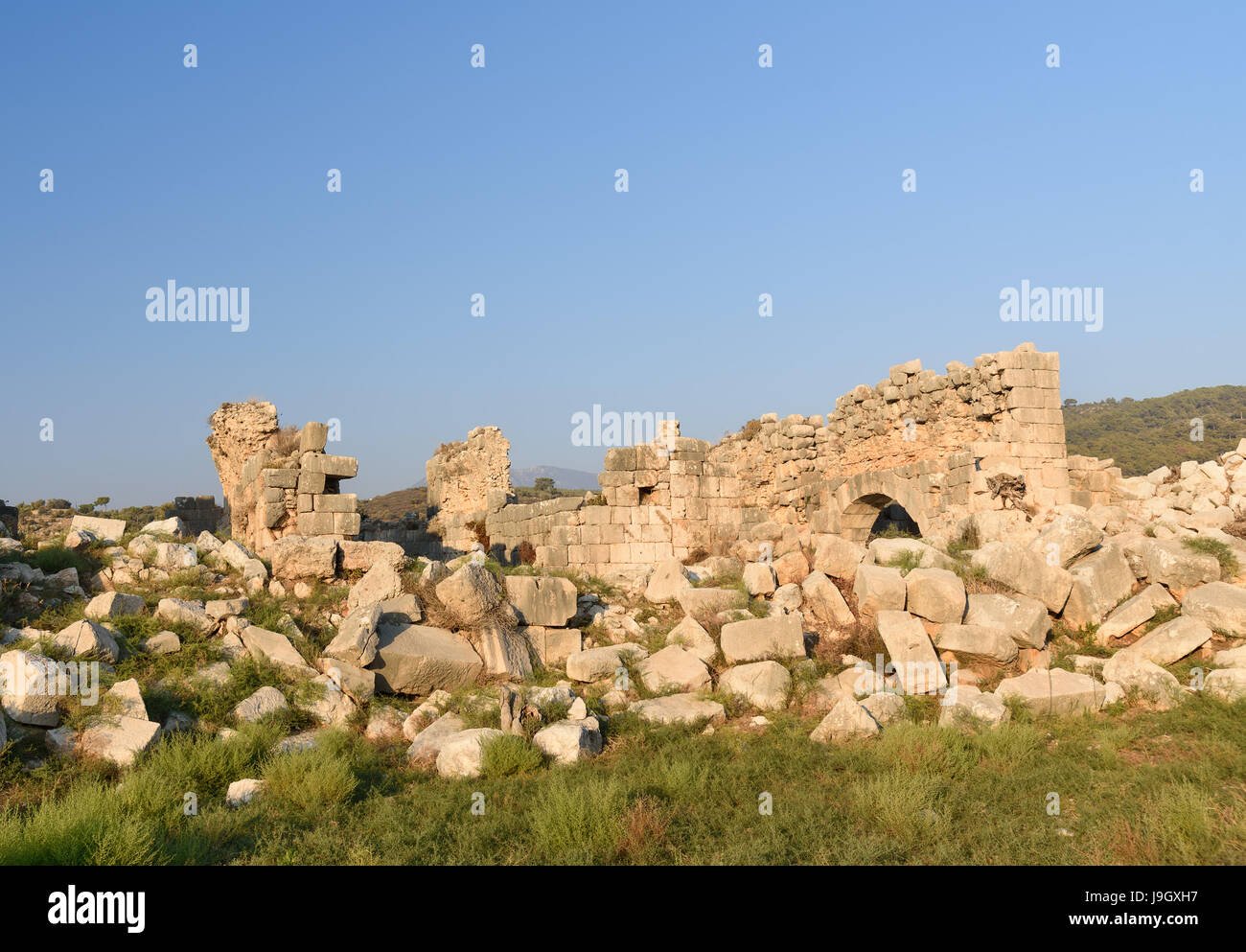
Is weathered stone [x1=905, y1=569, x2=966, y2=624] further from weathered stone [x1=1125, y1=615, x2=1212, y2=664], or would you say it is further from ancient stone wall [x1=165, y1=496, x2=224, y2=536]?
ancient stone wall [x1=165, y1=496, x2=224, y2=536]

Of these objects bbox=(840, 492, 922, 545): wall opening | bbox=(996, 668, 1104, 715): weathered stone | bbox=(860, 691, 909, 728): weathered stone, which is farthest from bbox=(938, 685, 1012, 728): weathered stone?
bbox=(840, 492, 922, 545): wall opening

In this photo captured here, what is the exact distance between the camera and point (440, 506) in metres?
25.1

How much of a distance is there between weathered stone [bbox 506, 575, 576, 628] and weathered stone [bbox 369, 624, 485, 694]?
1.09 meters

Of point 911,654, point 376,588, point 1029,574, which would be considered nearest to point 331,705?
point 376,588

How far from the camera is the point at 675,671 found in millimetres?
9172

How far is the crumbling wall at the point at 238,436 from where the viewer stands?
14.9 meters

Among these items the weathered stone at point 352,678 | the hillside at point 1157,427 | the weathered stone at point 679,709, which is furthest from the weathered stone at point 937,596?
the hillside at point 1157,427

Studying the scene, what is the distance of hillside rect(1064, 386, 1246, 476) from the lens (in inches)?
1292

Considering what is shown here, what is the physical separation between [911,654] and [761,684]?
1.71m

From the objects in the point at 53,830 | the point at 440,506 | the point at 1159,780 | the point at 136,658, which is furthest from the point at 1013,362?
the point at 440,506

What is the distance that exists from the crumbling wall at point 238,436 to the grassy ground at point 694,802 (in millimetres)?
8745

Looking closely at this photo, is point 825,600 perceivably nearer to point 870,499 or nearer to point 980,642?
point 980,642

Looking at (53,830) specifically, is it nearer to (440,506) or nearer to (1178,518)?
(1178,518)
